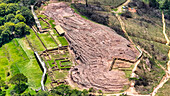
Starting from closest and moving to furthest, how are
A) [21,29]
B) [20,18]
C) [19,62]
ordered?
[19,62] → [21,29] → [20,18]

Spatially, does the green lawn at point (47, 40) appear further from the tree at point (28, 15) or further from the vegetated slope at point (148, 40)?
the vegetated slope at point (148, 40)

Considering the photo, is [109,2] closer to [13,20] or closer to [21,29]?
[13,20]

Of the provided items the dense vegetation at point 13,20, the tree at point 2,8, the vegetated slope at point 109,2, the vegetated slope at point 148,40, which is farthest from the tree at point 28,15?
the vegetated slope at point 148,40

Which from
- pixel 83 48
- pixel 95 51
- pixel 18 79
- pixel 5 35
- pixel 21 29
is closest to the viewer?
pixel 18 79

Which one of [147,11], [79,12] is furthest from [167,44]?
[79,12]

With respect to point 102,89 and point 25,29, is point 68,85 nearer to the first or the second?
point 102,89

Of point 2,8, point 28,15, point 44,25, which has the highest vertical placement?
point 2,8

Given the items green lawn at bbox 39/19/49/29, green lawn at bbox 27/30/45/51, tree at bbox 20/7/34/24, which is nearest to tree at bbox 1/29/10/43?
green lawn at bbox 27/30/45/51

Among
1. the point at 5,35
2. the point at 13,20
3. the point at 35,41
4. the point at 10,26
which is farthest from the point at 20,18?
the point at 35,41
